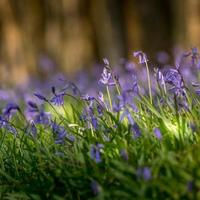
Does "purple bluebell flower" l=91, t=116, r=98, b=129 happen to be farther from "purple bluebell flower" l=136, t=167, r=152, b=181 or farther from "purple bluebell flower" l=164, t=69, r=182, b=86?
→ "purple bluebell flower" l=136, t=167, r=152, b=181

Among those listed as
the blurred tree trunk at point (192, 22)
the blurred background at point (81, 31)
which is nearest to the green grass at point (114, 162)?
the blurred tree trunk at point (192, 22)

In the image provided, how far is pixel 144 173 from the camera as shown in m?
3.18

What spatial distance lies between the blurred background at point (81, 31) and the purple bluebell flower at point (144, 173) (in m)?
11.8

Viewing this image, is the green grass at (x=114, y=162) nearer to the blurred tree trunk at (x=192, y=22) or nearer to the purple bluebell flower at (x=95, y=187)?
the purple bluebell flower at (x=95, y=187)

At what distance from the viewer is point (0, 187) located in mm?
3834

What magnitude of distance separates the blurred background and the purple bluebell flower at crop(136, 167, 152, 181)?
11.8m

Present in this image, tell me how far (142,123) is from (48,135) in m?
0.66

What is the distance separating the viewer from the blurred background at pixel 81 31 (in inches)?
699

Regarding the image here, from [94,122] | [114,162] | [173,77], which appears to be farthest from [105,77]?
[114,162]

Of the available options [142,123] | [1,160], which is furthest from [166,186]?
[1,160]

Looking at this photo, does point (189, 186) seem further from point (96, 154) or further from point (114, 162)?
point (96, 154)

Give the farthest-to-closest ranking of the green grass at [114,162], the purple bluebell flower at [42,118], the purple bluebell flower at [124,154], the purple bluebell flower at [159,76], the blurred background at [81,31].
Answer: the blurred background at [81,31], the purple bluebell flower at [159,76], the purple bluebell flower at [42,118], the purple bluebell flower at [124,154], the green grass at [114,162]

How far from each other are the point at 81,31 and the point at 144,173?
16.3 metres

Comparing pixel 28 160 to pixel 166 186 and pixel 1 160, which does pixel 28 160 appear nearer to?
pixel 1 160
